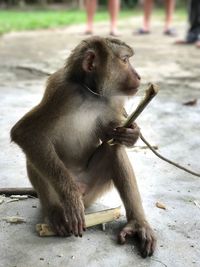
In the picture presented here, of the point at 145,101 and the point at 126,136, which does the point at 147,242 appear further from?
the point at 145,101

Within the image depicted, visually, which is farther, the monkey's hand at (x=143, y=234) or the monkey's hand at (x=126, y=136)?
the monkey's hand at (x=126, y=136)

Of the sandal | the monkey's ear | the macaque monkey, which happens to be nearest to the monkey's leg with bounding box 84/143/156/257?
the macaque monkey

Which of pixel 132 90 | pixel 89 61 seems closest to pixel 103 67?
pixel 89 61

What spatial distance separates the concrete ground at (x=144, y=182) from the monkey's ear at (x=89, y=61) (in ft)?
2.07

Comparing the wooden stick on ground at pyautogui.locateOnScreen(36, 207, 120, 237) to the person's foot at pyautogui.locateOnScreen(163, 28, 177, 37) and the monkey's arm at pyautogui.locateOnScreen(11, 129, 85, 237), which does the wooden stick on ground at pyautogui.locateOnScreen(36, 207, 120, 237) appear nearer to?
the monkey's arm at pyautogui.locateOnScreen(11, 129, 85, 237)

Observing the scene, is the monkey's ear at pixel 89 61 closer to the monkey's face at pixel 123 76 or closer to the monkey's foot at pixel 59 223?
the monkey's face at pixel 123 76

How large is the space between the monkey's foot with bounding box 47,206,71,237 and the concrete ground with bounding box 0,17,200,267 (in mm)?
49

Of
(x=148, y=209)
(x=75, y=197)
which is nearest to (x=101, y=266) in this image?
(x=75, y=197)

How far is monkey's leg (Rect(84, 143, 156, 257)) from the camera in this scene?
2863 millimetres

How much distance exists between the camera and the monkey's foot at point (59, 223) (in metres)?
2.88

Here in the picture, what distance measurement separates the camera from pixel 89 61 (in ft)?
9.88

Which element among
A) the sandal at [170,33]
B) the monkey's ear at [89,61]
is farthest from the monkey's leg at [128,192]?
the sandal at [170,33]

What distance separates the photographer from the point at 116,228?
9.90 feet

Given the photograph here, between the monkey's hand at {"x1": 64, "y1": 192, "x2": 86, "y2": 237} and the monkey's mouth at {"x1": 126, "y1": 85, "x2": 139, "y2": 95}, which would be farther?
the monkey's mouth at {"x1": 126, "y1": 85, "x2": 139, "y2": 95}
